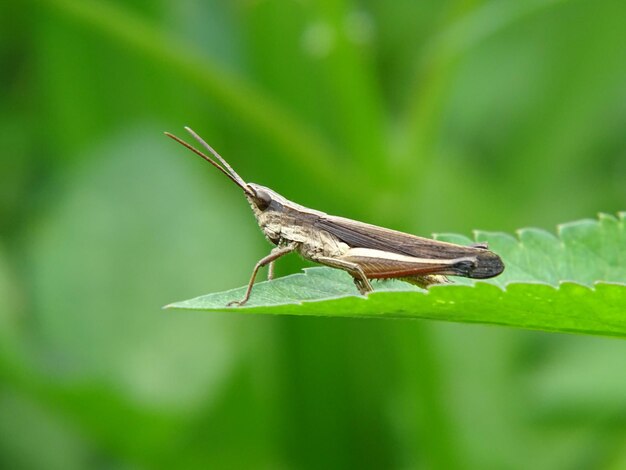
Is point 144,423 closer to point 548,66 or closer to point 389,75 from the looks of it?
point 389,75

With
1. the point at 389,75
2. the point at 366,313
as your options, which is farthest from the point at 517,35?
the point at 366,313

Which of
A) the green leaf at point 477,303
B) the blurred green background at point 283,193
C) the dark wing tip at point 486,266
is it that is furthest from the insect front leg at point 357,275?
the blurred green background at point 283,193

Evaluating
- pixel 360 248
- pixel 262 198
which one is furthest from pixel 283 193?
pixel 360 248

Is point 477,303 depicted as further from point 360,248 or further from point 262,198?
point 262,198

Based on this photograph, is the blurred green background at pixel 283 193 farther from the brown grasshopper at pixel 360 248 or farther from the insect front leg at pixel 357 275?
the insect front leg at pixel 357 275

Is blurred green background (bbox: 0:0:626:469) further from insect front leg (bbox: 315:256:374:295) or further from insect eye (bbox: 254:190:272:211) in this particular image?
insect front leg (bbox: 315:256:374:295)
